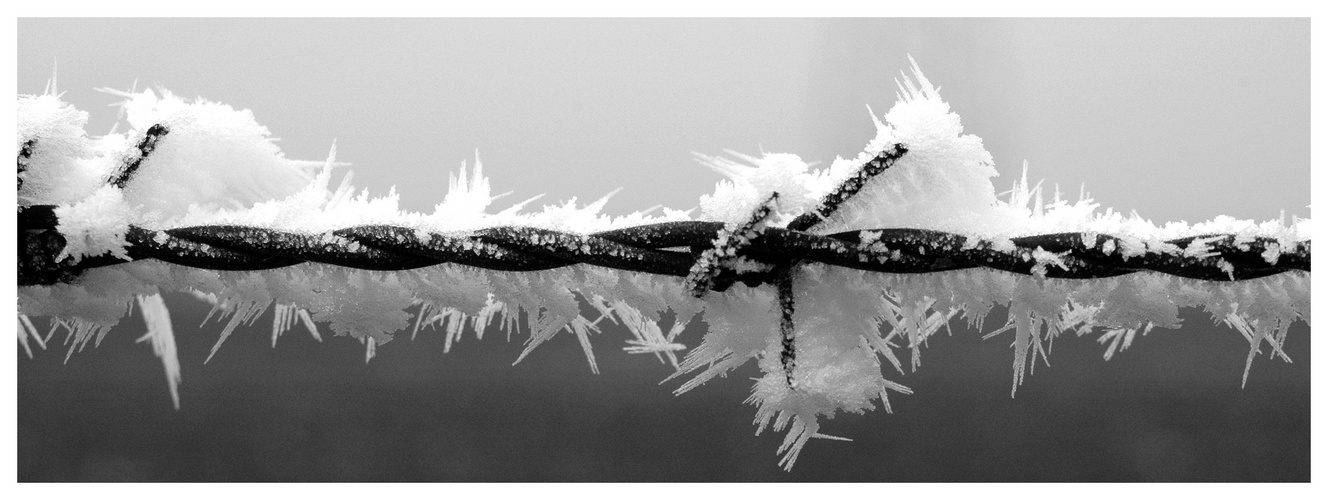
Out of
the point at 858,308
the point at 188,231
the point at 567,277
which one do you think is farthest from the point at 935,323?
the point at 188,231

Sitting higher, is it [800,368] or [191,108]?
[191,108]

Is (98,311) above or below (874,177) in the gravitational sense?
below

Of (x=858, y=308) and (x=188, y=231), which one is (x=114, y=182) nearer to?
(x=188, y=231)

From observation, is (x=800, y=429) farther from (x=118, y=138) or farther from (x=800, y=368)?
(x=118, y=138)

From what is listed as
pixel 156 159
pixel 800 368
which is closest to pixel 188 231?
pixel 156 159

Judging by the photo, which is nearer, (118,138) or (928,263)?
(928,263)
